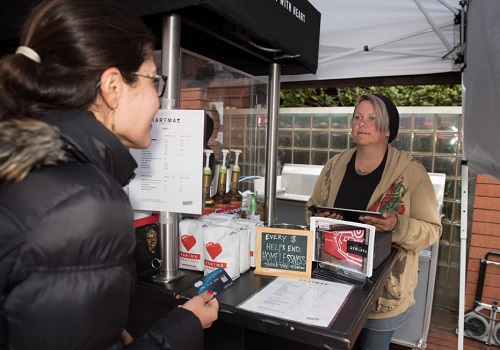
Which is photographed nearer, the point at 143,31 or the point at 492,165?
the point at 143,31

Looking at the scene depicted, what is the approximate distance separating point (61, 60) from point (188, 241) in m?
0.78

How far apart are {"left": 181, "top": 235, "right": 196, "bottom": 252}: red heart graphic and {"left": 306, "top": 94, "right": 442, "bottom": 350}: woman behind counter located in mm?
607

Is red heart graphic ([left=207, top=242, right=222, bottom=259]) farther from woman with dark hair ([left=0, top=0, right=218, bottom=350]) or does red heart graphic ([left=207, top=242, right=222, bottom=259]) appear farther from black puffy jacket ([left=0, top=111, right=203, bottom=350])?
black puffy jacket ([left=0, top=111, right=203, bottom=350])

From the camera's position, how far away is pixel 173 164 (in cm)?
118

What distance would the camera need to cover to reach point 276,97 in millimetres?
1994

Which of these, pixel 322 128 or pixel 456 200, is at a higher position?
pixel 322 128

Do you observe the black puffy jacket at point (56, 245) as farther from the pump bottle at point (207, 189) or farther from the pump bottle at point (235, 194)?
the pump bottle at point (235, 194)

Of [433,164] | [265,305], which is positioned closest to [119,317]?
[265,305]

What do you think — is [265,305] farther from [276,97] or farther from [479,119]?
[276,97]

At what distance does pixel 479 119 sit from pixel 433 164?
7.07ft

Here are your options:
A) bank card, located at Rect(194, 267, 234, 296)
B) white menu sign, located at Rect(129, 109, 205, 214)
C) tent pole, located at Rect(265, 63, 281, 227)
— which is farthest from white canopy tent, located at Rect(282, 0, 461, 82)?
bank card, located at Rect(194, 267, 234, 296)

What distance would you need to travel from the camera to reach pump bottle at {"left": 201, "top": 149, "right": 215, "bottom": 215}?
4.93 feet

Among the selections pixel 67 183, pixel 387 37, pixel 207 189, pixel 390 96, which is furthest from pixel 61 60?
pixel 390 96

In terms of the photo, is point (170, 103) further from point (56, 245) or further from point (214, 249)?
point (56, 245)
